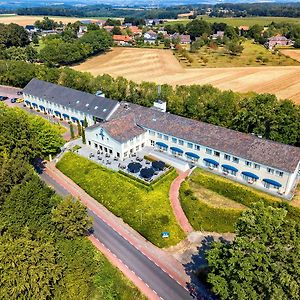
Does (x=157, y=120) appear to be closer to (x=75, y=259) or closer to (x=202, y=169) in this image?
(x=202, y=169)

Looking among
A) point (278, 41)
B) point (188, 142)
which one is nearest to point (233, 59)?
point (278, 41)

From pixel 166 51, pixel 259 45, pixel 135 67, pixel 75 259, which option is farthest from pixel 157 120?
pixel 259 45

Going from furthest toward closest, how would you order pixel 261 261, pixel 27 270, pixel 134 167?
pixel 134 167
pixel 27 270
pixel 261 261

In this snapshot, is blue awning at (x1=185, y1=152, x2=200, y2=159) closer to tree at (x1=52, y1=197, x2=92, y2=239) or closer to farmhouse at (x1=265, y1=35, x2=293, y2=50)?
tree at (x1=52, y1=197, x2=92, y2=239)

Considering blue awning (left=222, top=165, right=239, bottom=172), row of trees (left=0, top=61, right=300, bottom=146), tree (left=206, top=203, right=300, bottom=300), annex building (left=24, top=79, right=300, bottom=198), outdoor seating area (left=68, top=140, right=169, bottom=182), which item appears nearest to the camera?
tree (left=206, top=203, right=300, bottom=300)

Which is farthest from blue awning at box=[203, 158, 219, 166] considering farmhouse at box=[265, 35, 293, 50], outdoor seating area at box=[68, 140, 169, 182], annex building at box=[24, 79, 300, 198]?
farmhouse at box=[265, 35, 293, 50]

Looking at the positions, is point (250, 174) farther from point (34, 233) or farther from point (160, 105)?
point (34, 233)

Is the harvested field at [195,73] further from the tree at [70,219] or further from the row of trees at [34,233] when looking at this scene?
the tree at [70,219]
